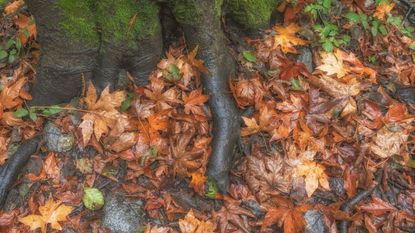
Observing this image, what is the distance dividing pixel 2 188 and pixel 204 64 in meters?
1.85

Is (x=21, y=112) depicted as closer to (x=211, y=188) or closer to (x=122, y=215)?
(x=122, y=215)

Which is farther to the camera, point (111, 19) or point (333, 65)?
point (333, 65)

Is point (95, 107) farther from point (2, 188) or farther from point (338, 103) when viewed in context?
point (338, 103)

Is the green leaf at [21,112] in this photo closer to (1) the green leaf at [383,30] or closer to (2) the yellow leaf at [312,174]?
(2) the yellow leaf at [312,174]

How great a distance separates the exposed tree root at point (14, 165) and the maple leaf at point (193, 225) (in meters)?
1.31

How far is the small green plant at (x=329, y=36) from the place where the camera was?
11.8ft

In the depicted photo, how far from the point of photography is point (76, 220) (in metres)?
2.86

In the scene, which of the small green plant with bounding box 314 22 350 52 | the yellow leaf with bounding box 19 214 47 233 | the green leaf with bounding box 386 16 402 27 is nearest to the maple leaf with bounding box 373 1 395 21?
the green leaf with bounding box 386 16 402 27

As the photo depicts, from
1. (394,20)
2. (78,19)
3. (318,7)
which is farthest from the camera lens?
(394,20)

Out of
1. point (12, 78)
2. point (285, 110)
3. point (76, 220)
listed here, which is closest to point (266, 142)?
point (285, 110)

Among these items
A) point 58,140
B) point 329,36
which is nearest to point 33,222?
point 58,140

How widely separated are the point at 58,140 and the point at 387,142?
107 inches

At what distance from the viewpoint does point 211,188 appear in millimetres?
2951

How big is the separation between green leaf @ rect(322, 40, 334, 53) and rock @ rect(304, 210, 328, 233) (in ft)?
4.93
